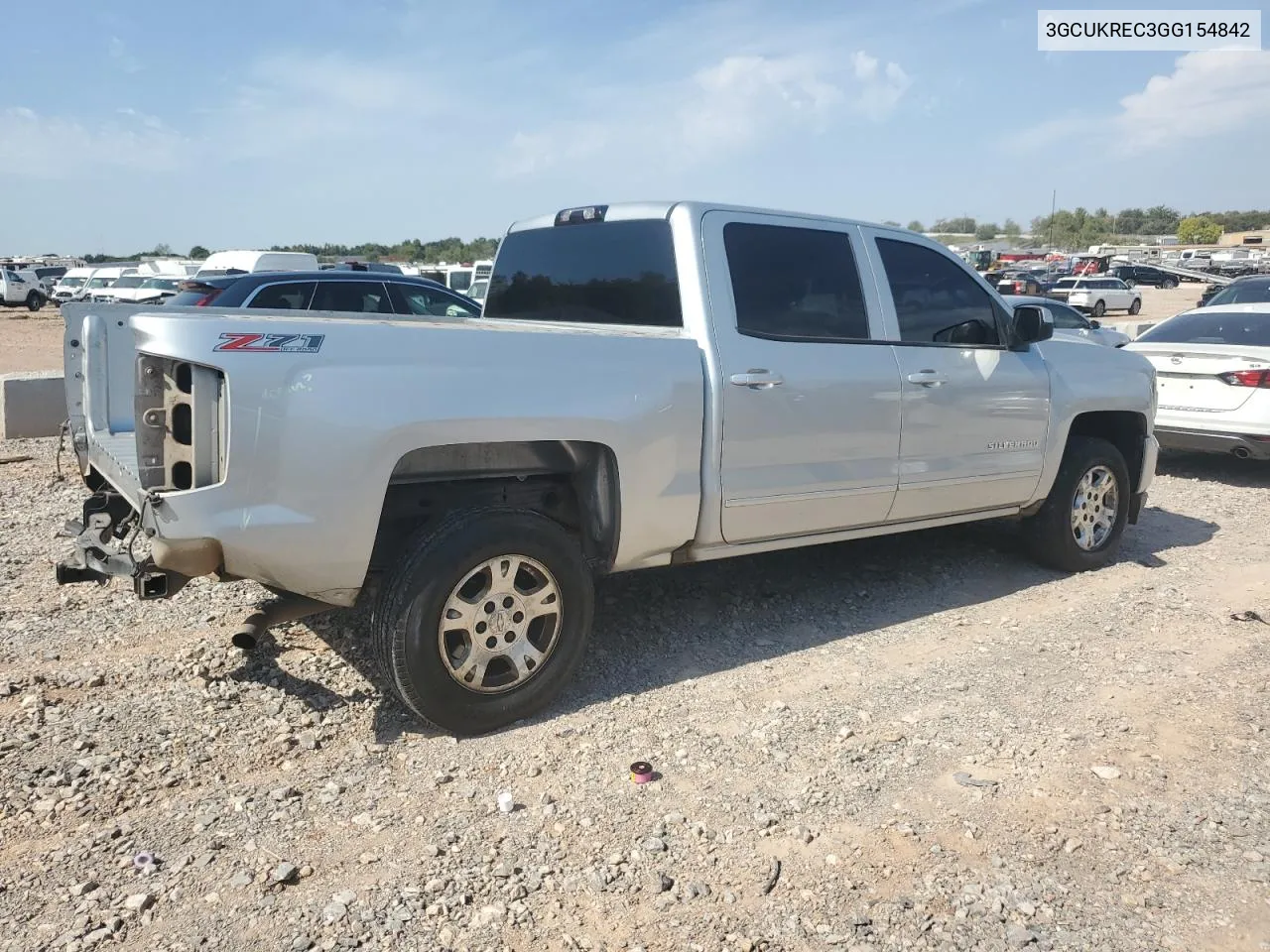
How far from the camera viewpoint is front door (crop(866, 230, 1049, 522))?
493 centimetres

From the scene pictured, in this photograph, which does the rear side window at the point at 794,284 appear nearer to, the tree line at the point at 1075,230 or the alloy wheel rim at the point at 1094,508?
the alloy wheel rim at the point at 1094,508

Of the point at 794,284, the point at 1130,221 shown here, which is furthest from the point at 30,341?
the point at 1130,221

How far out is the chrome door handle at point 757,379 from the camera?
419 cm

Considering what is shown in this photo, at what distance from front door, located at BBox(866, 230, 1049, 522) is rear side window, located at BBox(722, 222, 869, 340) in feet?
0.78

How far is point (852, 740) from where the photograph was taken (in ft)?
12.5

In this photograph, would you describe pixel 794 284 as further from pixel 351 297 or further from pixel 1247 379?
pixel 351 297

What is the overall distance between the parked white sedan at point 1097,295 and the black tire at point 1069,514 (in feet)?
117

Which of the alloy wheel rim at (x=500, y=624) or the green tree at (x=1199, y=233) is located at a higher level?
the green tree at (x=1199, y=233)

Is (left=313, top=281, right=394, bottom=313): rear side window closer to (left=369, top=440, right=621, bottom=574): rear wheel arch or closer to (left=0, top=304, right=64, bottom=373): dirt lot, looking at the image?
(left=0, top=304, right=64, bottom=373): dirt lot

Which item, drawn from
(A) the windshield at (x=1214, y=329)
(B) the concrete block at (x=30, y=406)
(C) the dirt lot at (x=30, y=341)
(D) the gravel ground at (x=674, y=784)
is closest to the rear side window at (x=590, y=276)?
(D) the gravel ground at (x=674, y=784)

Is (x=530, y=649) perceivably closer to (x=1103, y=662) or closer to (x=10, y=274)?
(x=1103, y=662)

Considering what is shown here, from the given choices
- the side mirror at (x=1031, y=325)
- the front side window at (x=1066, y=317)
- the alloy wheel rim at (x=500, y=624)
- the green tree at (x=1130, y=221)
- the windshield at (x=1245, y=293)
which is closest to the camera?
the alloy wheel rim at (x=500, y=624)

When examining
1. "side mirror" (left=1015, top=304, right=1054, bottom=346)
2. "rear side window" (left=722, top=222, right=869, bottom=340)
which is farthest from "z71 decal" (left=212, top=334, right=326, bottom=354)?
"side mirror" (left=1015, top=304, right=1054, bottom=346)

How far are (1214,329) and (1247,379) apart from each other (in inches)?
58.3
